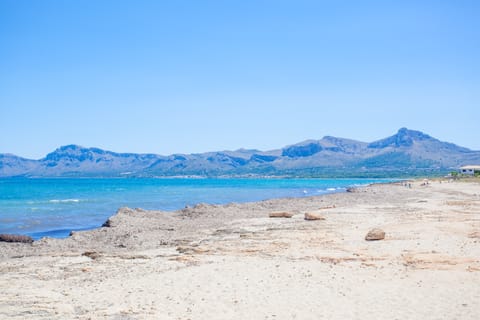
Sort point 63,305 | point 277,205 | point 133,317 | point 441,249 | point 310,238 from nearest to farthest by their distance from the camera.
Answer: point 133,317 < point 63,305 < point 441,249 < point 310,238 < point 277,205

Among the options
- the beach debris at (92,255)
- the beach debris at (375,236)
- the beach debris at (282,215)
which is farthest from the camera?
the beach debris at (282,215)

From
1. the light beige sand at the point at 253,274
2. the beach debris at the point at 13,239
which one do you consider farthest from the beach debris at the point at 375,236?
the beach debris at the point at 13,239

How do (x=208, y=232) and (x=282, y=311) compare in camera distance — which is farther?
(x=208, y=232)

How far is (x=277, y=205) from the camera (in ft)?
141

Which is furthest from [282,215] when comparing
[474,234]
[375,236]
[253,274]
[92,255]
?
[253,274]

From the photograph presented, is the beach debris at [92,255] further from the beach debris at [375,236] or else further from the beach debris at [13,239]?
the beach debris at [375,236]

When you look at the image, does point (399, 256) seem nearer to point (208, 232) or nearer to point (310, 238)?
point (310, 238)

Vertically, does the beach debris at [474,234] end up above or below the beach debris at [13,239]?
above

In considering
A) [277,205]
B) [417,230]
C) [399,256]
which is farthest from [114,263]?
[277,205]

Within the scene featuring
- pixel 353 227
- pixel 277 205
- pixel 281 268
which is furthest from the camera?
pixel 277 205

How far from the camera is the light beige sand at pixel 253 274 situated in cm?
1098

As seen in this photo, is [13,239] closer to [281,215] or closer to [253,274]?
[253,274]

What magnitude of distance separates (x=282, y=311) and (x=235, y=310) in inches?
44.2

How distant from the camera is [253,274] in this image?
14.4m
